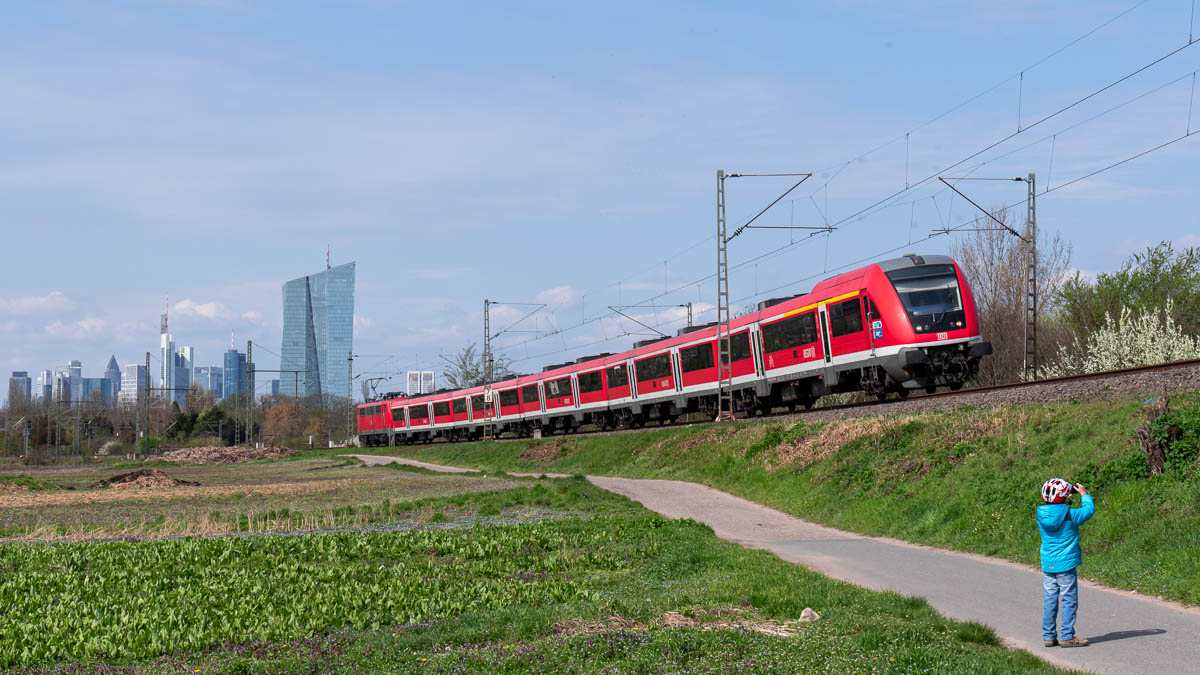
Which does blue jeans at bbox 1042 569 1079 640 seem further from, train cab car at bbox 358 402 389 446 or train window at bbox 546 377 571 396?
train cab car at bbox 358 402 389 446

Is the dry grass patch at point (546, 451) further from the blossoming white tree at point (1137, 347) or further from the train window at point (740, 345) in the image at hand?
the blossoming white tree at point (1137, 347)

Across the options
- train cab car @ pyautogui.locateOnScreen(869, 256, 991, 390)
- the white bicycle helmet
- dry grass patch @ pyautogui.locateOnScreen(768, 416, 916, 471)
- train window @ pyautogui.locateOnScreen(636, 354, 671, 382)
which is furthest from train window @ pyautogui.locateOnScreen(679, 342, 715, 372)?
the white bicycle helmet

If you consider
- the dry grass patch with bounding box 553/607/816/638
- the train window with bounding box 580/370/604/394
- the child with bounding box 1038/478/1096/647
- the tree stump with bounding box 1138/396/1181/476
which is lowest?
the dry grass patch with bounding box 553/607/816/638

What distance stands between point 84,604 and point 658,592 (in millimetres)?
6708

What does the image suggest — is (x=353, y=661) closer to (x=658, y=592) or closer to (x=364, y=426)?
(x=658, y=592)

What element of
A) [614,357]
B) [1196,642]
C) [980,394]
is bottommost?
[1196,642]

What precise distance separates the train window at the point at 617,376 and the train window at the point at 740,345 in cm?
1262

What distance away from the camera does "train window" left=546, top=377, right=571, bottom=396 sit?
61.5 metres

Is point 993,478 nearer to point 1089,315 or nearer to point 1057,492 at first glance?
point 1057,492

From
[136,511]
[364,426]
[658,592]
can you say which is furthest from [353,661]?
[364,426]

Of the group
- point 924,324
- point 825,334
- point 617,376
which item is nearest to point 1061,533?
point 924,324

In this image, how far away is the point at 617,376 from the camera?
177 feet

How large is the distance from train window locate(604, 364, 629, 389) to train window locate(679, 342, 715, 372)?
722cm

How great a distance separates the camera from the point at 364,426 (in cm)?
10275
